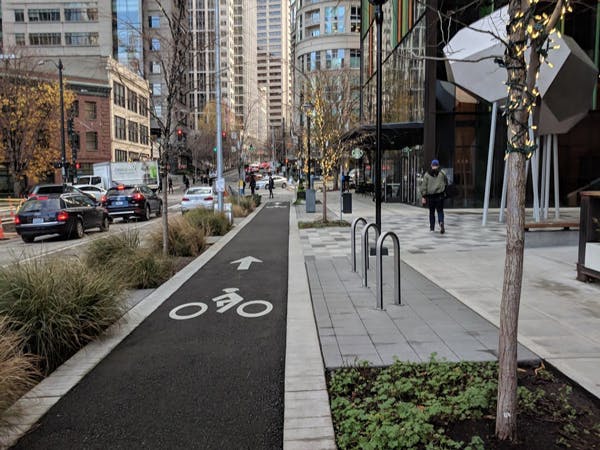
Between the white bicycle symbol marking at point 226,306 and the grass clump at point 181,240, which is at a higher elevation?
the grass clump at point 181,240

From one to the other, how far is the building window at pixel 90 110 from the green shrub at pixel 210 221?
1672 inches

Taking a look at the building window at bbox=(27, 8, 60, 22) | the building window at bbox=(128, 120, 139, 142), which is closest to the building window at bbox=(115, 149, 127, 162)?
the building window at bbox=(128, 120, 139, 142)

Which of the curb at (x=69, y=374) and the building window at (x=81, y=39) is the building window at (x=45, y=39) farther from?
the curb at (x=69, y=374)

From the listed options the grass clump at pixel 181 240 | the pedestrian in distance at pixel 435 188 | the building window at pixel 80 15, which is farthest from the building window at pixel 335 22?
the grass clump at pixel 181 240

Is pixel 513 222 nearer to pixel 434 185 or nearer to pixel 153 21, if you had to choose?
pixel 434 185

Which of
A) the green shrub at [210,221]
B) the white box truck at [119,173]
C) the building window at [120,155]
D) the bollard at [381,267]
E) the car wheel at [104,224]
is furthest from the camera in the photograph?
the building window at [120,155]

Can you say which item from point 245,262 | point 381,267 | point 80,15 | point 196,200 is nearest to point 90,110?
point 80,15

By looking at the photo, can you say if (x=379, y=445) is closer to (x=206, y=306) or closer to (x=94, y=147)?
(x=206, y=306)

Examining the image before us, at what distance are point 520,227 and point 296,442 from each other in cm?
203

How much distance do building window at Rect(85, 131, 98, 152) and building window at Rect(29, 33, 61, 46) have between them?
26644 mm

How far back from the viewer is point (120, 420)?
399 centimetres

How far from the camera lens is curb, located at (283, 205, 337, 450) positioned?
11.7ft

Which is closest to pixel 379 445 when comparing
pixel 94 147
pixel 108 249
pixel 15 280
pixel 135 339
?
pixel 135 339

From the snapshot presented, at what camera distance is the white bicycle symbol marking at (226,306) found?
7.09 meters
